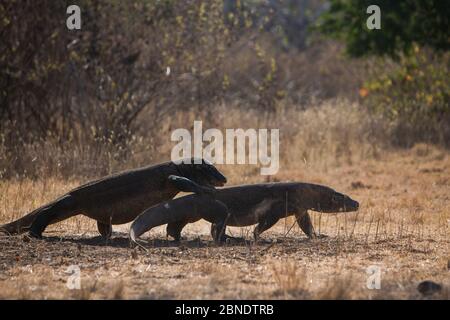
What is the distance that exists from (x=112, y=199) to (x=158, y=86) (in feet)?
20.5

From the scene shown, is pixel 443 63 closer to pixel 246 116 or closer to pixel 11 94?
pixel 246 116

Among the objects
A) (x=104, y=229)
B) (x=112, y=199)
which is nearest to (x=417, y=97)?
(x=104, y=229)

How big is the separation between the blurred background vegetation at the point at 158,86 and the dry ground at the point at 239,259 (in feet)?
8.00

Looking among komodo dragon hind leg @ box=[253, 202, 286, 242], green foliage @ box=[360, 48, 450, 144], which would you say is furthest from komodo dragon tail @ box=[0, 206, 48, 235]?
green foliage @ box=[360, 48, 450, 144]

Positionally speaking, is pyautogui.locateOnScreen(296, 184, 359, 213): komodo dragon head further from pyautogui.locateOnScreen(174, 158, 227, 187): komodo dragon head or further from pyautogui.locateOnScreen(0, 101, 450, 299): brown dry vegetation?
pyautogui.locateOnScreen(174, 158, 227, 187): komodo dragon head

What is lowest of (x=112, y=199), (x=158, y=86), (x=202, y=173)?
(x=112, y=199)

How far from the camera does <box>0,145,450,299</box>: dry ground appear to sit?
6.12 metres

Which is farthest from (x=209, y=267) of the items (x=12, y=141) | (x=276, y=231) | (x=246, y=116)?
(x=246, y=116)

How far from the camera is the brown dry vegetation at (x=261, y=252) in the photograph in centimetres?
616

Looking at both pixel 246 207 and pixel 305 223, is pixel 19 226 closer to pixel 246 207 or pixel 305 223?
pixel 246 207

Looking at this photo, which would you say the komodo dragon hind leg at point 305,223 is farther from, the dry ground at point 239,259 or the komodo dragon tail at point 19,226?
the komodo dragon tail at point 19,226

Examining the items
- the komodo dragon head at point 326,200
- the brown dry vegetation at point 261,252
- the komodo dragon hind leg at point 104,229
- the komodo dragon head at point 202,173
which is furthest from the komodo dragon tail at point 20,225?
the komodo dragon head at point 326,200

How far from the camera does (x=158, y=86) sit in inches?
576

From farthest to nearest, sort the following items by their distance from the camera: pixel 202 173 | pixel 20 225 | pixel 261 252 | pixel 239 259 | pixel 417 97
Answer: pixel 417 97 → pixel 202 173 → pixel 20 225 → pixel 261 252 → pixel 239 259
